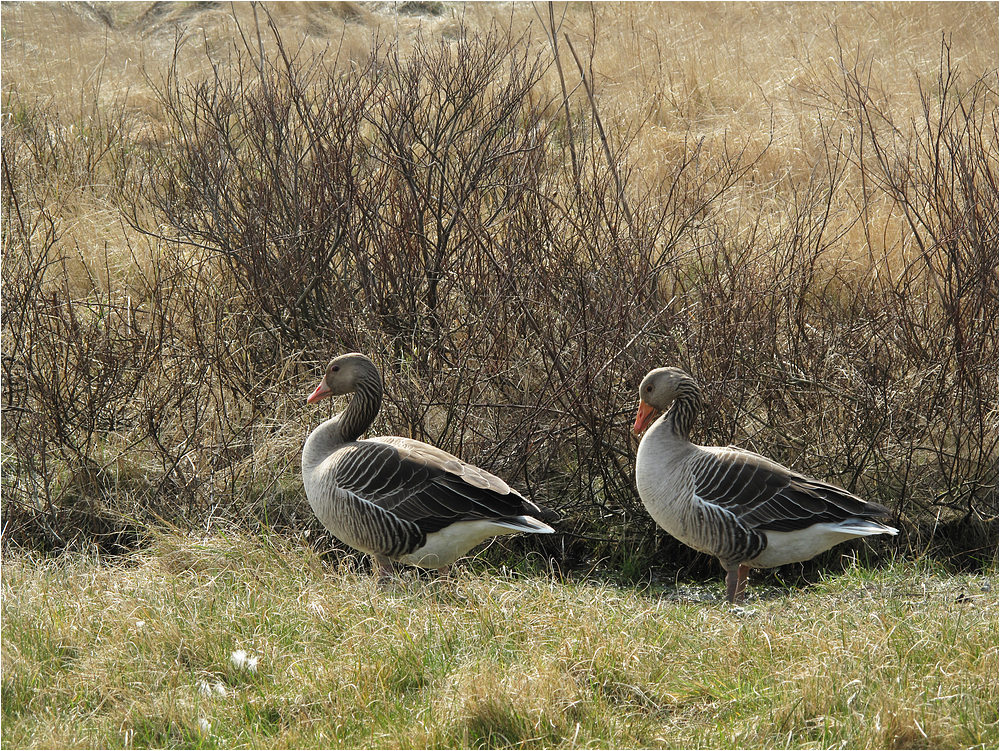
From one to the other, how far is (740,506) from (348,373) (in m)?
1.94

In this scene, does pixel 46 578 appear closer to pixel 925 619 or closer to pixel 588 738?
pixel 588 738

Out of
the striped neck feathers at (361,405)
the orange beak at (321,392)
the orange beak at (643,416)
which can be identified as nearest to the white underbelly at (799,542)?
the orange beak at (643,416)

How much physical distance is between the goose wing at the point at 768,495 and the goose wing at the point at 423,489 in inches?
32.0

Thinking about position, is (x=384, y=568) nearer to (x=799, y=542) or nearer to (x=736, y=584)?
(x=736, y=584)

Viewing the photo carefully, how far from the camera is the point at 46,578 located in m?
4.70

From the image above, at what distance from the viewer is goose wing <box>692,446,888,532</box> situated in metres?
4.86

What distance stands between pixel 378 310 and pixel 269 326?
761mm

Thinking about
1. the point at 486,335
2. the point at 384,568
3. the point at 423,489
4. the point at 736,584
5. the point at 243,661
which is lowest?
the point at 384,568

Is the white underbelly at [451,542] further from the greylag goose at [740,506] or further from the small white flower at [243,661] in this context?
the small white flower at [243,661]

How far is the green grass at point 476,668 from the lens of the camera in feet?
11.1

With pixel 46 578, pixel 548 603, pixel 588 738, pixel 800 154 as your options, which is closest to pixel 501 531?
pixel 548 603

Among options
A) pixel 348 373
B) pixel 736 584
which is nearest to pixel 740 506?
pixel 736 584

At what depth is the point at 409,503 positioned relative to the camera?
4902 mm

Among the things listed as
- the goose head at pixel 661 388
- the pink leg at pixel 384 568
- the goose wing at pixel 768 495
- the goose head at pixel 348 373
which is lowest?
the pink leg at pixel 384 568
